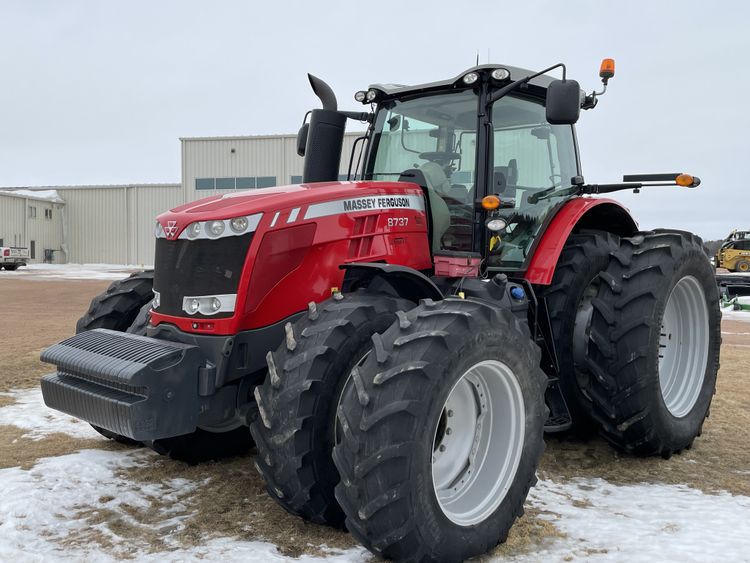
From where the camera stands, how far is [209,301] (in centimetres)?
335

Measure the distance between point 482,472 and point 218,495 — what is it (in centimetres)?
148

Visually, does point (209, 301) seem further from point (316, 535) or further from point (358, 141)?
point (358, 141)

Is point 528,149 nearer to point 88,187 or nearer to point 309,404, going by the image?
point 309,404

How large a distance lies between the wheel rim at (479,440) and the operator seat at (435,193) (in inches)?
44.9

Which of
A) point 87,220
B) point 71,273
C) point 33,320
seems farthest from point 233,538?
point 87,220

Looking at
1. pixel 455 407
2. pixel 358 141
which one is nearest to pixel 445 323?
pixel 455 407

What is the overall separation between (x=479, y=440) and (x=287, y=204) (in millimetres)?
1548

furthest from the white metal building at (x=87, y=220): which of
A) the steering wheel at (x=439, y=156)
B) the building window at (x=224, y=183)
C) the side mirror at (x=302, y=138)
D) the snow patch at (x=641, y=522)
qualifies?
the snow patch at (x=641, y=522)

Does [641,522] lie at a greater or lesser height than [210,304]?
lesser

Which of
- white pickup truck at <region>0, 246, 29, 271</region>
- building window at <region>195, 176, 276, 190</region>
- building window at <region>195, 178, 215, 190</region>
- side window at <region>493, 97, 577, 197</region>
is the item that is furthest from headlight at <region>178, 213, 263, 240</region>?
white pickup truck at <region>0, 246, 29, 271</region>

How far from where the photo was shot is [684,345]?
511 cm

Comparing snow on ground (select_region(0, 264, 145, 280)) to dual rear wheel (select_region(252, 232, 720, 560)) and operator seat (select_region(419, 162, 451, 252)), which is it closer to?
operator seat (select_region(419, 162, 451, 252))

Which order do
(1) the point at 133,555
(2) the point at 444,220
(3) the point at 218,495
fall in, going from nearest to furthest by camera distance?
1. (1) the point at 133,555
2. (3) the point at 218,495
3. (2) the point at 444,220

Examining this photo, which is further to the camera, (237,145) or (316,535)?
(237,145)
